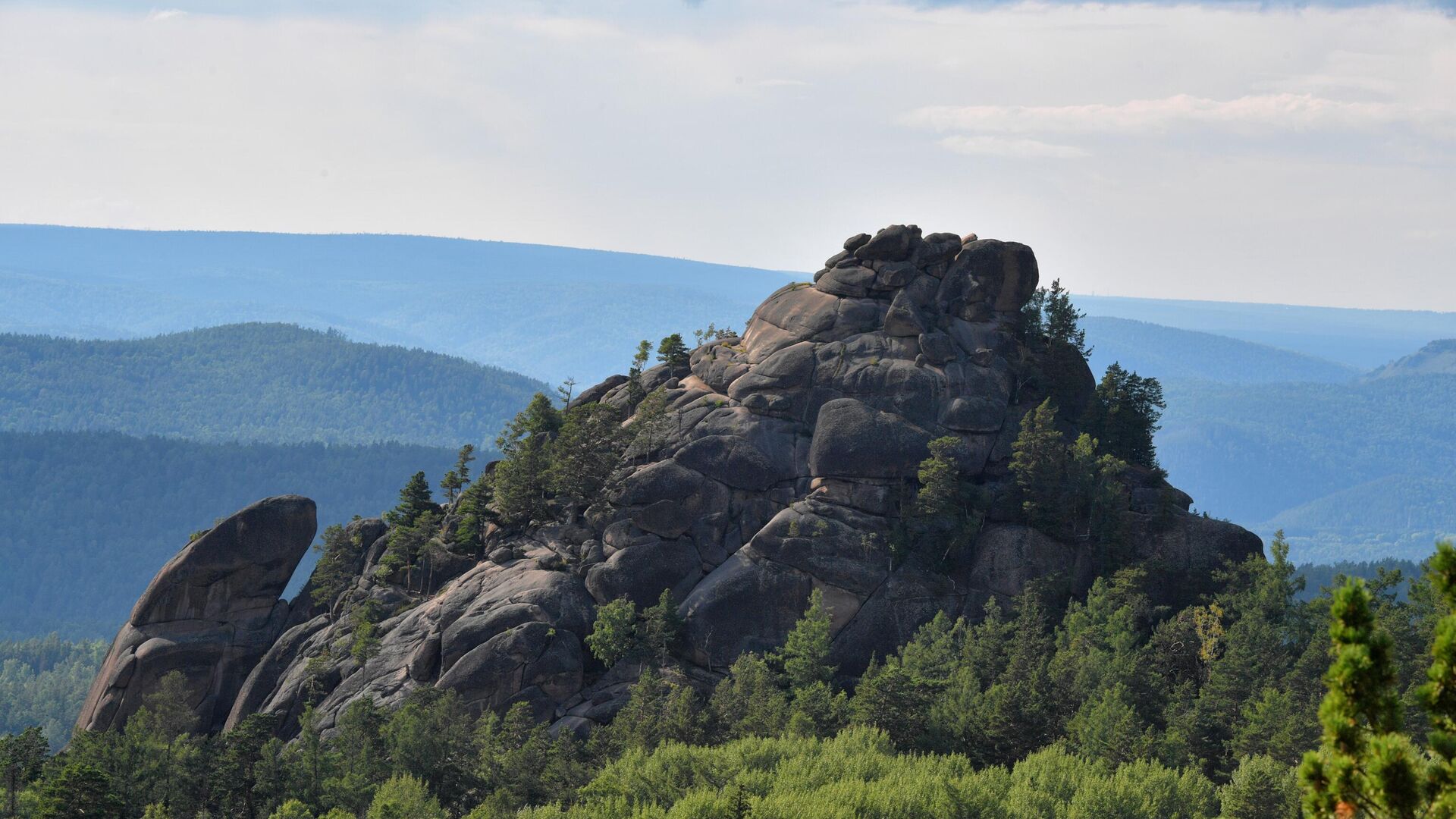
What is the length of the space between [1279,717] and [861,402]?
34.2m

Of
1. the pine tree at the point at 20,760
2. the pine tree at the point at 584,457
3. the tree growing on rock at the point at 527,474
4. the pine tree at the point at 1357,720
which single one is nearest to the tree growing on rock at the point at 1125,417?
the pine tree at the point at 584,457

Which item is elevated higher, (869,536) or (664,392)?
(664,392)

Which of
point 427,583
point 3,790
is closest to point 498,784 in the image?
point 427,583

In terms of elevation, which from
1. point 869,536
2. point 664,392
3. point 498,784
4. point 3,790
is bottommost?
point 3,790

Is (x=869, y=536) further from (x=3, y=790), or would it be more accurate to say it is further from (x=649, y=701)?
(x=3, y=790)

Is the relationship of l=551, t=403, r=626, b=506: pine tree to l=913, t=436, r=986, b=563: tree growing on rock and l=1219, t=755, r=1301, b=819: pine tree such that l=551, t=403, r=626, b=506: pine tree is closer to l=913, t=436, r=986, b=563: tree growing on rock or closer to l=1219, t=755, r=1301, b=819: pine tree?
l=913, t=436, r=986, b=563: tree growing on rock

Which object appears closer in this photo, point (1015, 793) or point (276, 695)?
point (1015, 793)

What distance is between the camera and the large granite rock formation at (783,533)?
82.4 metres

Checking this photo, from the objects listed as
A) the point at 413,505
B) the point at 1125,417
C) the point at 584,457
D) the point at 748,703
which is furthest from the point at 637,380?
the point at 1125,417

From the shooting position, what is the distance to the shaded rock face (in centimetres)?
9419

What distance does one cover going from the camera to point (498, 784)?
230 ft

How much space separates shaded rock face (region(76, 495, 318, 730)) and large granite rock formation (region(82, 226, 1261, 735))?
0.53m

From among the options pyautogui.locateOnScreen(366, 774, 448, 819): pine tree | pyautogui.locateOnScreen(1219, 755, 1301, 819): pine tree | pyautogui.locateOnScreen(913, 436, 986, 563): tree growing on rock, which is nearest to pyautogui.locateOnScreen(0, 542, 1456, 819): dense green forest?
pyautogui.locateOnScreen(1219, 755, 1301, 819): pine tree

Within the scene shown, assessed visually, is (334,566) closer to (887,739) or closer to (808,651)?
(808,651)
